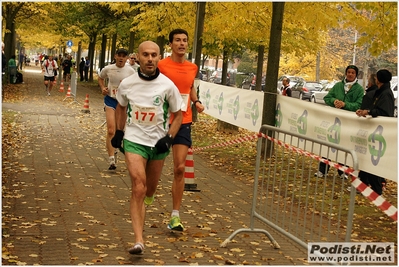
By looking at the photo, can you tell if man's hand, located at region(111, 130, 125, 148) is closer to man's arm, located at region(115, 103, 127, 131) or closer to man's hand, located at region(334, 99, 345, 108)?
man's arm, located at region(115, 103, 127, 131)

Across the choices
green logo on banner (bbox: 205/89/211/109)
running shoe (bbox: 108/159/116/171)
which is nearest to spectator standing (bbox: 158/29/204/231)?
running shoe (bbox: 108/159/116/171)

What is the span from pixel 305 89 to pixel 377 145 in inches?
1707

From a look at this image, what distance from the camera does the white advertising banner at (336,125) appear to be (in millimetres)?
8688

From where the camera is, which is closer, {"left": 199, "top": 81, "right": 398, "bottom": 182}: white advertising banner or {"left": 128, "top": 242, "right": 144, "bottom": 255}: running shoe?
{"left": 128, "top": 242, "right": 144, "bottom": 255}: running shoe

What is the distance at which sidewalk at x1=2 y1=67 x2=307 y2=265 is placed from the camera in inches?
260

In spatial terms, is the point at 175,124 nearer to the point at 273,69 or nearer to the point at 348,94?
the point at 348,94

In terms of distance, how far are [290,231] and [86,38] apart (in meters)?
45.3

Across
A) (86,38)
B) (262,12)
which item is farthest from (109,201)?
(86,38)

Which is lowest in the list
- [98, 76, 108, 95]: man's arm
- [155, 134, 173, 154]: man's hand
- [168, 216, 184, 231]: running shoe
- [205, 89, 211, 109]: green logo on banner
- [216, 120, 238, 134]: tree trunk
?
[216, 120, 238, 134]: tree trunk

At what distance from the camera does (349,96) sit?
12.1 m

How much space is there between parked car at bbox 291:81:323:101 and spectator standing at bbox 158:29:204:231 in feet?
145

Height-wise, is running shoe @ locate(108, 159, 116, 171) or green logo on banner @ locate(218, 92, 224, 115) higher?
green logo on banner @ locate(218, 92, 224, 115)

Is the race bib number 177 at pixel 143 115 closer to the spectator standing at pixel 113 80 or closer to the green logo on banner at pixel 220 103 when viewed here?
the spectator standing at pixel 113 80

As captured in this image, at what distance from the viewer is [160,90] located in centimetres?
680
